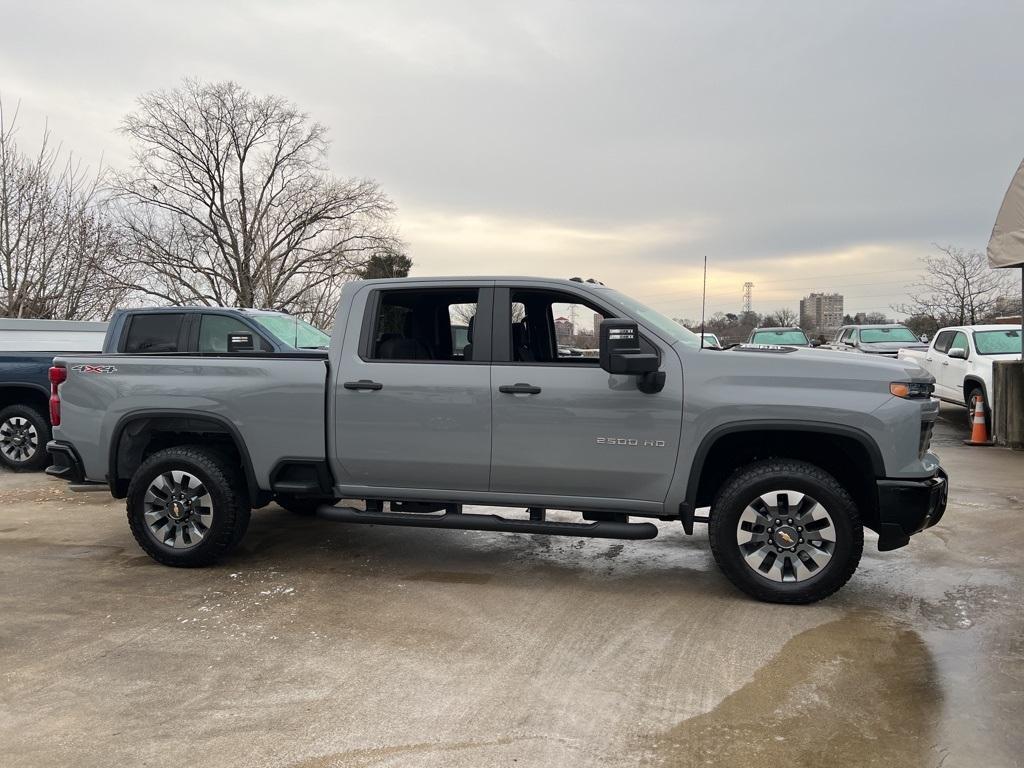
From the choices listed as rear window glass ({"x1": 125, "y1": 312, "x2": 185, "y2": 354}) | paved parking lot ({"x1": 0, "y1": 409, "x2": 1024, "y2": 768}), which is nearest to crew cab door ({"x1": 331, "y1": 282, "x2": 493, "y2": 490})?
paved parking lot ({"x1": 0, "y1": 409, "x2": 1024, "y2": 768})

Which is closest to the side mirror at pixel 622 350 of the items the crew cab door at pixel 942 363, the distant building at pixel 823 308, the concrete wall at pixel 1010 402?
the concrete wall at pixel 1010 402

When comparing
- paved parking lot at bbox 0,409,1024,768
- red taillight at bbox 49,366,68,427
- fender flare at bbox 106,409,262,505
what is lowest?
paved parking lot at bbox 0,409,1024,768

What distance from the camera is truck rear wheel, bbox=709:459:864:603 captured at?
450 cm

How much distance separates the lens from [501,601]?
480 centimetres

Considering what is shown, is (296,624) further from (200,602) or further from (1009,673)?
(1009,673)

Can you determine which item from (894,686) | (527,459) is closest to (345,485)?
(527,459)

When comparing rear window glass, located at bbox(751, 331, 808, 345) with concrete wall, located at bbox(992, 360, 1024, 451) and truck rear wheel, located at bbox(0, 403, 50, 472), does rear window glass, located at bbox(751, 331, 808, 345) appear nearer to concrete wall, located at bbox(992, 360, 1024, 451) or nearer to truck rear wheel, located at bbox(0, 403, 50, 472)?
concrete wall, located at bbox(992, 360, 1024, 451)

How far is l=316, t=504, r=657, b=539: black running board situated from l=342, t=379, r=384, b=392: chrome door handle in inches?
34.1

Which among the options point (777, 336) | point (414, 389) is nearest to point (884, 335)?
point (777, 336)

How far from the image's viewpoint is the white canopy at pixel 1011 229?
11.0 m

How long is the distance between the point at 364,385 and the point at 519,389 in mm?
1044

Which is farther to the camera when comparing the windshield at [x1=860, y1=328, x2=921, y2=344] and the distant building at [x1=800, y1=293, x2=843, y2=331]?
the distant building at [x1=800, y1=293, x2=843, y2=331]

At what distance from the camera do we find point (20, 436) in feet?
31.9

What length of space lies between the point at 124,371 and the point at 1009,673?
564cm
